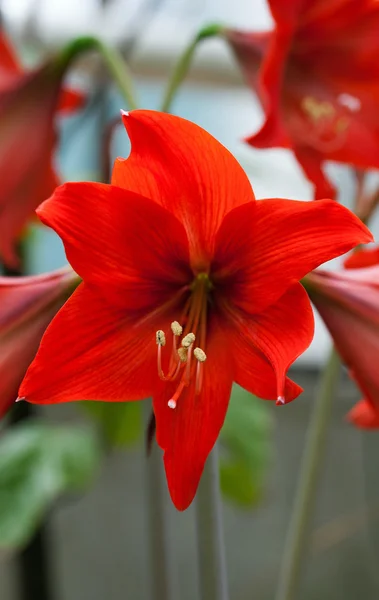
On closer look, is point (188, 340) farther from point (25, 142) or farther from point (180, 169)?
point (25, 142)

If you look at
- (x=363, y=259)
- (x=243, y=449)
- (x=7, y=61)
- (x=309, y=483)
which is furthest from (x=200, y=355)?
(x=243, y=449)

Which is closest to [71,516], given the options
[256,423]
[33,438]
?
[33,438]

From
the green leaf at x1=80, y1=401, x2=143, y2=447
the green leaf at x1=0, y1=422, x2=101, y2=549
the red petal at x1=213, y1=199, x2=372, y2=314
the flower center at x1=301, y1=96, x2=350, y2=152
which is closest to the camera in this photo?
the red petal at x1=213, y1=199, x2=372, y2=314

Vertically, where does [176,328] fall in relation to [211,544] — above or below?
above

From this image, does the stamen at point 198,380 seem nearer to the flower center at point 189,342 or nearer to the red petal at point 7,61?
the flower center at point 189,342

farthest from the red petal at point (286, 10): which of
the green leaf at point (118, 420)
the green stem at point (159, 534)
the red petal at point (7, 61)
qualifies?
the green leaf at point (118, 420)

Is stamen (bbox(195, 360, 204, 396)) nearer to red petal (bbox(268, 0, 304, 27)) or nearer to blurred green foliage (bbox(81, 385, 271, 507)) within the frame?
red petal (bbox(268, 0, 304, 27))

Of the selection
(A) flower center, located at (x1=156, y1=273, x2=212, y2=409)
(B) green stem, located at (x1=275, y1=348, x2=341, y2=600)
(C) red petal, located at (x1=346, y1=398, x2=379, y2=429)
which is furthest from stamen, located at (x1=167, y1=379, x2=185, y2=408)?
(B) green stem, located at (x1=275, y1=348, x2=341, y2=600)
